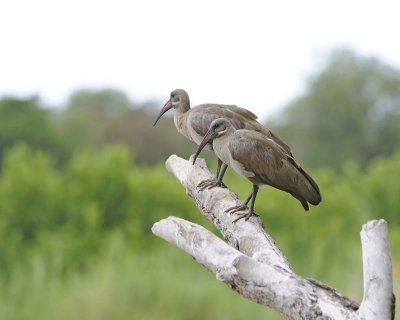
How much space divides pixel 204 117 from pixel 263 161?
530mm

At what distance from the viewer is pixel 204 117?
484cm

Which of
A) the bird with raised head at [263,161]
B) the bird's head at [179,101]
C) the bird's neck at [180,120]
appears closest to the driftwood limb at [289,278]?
the bird with raised head at [263,161]

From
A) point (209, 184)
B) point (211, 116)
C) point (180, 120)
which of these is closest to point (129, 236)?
point (209, 184)

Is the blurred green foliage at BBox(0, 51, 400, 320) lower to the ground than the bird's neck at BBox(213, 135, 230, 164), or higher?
higher

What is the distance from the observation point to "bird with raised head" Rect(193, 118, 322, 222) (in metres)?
4.35

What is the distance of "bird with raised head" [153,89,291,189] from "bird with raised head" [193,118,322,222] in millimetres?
103

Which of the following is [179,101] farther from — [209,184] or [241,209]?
[241,209]

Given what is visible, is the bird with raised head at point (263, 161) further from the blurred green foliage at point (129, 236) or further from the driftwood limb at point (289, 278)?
the blurred green foliage at point (129, 236)

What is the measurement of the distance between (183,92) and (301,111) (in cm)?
4712

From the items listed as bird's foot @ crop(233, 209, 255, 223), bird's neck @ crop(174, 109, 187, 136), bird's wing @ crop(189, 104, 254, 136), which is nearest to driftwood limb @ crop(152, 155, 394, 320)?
bird's foot @ crop(233, 209, 255, 223)

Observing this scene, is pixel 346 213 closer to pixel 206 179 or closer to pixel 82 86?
pixel 206 179

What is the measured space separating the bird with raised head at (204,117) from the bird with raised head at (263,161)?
10 cm

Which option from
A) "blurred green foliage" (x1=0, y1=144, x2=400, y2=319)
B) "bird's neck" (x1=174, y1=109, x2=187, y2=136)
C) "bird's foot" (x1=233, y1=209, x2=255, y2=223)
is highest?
"blurred green foliage" (x1=0, y1=144, x2=400, y2=319)

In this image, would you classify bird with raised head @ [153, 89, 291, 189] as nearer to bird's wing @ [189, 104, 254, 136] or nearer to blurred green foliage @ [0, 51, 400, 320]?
bird's wing @ [189, 104, 254, 136]
